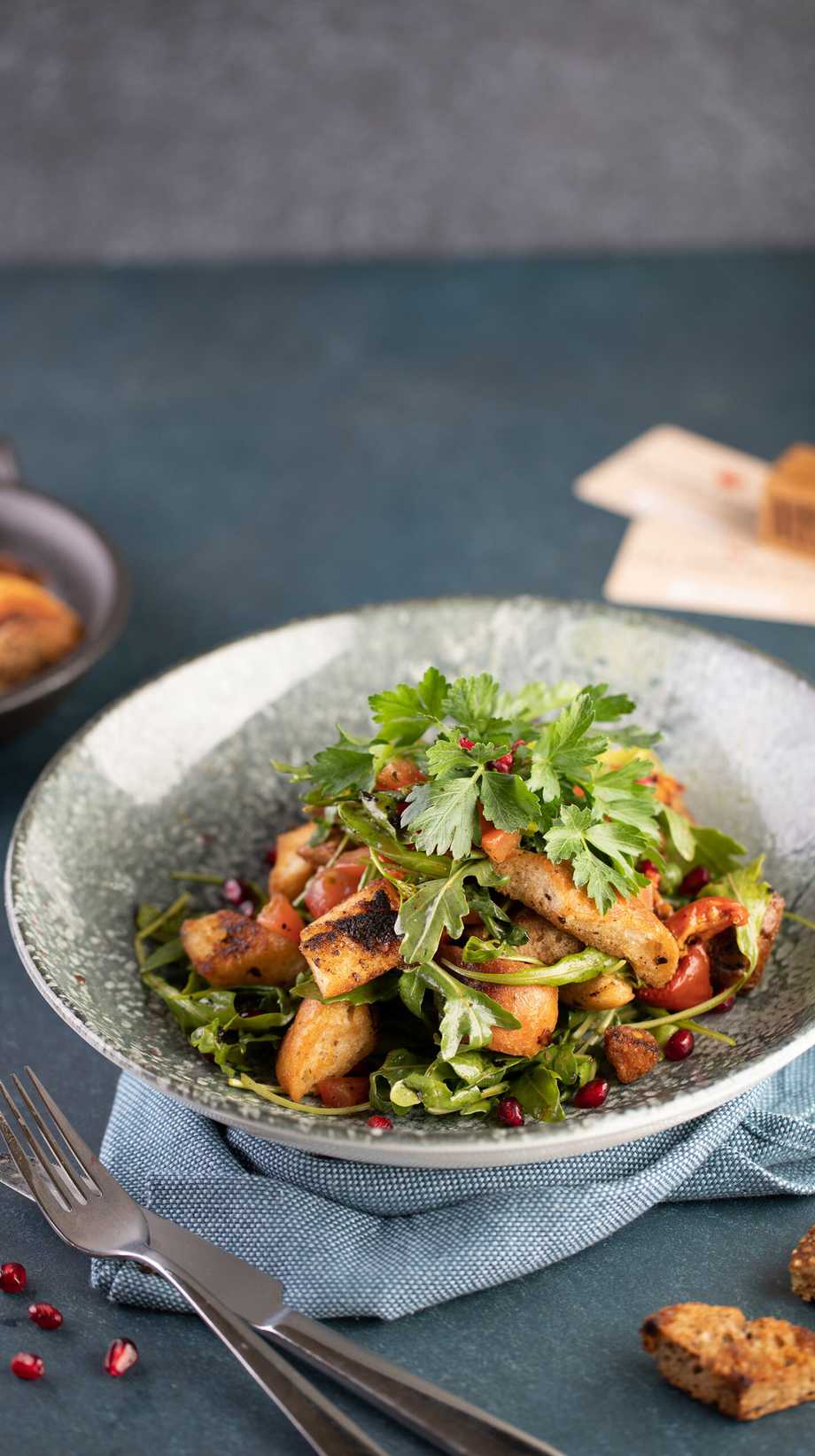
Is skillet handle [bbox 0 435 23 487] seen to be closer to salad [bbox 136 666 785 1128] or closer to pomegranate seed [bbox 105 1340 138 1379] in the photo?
salad [bbox 136 666 785 1128]

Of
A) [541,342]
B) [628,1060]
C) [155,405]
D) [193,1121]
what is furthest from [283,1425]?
[541,342]

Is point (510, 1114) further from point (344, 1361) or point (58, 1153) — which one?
point (58, 1153)

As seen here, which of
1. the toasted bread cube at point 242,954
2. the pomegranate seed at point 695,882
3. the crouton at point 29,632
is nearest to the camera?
the toasted bread cube at point 242,954

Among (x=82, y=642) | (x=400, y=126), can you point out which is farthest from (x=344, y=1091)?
(x=400, y=126)

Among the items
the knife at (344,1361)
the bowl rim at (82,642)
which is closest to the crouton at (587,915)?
the knife at (344,1361)

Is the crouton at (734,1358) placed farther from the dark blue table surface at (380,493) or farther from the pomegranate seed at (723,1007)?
the pomegranate seed at (723,1007)

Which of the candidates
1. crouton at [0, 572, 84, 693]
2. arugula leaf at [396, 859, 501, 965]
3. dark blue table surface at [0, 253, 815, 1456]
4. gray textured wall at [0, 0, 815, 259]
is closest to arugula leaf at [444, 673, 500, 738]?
arugula leaf at [396, 859, 501, 965]
